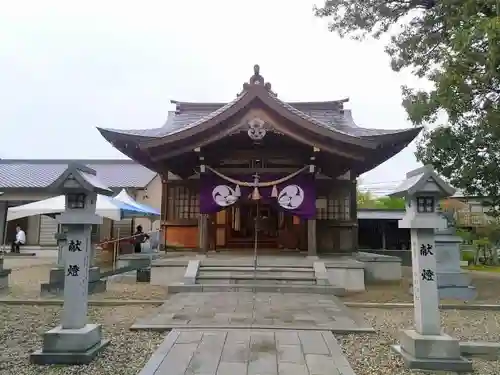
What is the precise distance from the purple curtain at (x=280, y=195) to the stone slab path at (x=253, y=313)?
2985mm

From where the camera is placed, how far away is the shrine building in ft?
36.4

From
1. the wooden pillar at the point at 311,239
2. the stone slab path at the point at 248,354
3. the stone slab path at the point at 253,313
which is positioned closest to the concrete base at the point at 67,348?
the stone slab path at the point at 248,354

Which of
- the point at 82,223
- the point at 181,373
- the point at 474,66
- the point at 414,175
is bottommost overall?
the point at 181,373

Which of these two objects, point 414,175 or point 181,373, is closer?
point 181,373

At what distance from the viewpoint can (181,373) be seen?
427 centimetres

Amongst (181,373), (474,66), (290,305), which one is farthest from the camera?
(474,66)

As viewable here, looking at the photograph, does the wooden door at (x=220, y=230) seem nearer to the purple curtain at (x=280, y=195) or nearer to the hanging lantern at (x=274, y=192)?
the purple curtain at (x=280, y=195)

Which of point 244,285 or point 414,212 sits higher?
point 414,212

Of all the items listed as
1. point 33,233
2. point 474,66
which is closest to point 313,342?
point 474,66

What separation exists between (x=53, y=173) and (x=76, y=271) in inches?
964

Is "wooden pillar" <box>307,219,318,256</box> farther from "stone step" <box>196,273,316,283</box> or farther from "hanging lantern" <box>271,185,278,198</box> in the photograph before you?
"stone step" <box>196,273,316,283</box>

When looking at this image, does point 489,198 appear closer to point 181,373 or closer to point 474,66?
point 474,66

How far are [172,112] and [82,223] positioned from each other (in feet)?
40.5

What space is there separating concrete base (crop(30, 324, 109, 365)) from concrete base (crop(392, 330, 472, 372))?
3.88m
